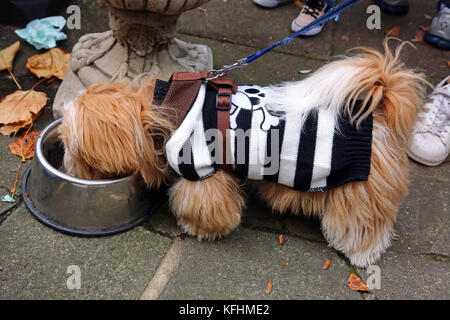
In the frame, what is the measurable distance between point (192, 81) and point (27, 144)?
112 centimetres

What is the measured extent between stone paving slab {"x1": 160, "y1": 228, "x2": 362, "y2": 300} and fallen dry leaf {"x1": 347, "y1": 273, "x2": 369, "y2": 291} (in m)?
0.02

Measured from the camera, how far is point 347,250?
1938 mm

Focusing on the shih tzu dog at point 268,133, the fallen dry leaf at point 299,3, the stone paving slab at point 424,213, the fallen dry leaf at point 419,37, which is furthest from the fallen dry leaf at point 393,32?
the shih tzu dog at point 268,133

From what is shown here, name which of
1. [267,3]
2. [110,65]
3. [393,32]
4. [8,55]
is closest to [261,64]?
[267,3]

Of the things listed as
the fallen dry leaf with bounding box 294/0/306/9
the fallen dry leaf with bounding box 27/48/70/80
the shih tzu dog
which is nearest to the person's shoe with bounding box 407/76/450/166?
the shih tzu dog

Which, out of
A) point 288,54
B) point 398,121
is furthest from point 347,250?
point 288,54

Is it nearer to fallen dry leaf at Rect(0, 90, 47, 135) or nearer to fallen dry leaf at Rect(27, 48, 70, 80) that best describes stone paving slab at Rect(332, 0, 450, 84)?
fallen dry leaf at Rect(27, 48, 70, 80)

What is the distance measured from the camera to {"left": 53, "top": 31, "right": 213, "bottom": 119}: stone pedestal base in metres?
2.45

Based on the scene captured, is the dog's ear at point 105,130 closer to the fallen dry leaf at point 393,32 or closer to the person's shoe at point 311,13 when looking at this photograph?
the person's shoe at point 311,13

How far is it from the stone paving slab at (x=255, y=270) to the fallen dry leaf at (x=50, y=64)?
1528mm

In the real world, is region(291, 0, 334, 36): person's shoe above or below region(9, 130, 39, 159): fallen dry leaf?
above

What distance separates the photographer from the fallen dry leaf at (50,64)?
9.12 feet

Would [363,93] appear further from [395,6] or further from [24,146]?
[395,6]

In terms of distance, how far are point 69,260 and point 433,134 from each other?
2024mm
